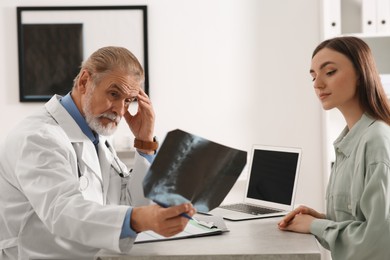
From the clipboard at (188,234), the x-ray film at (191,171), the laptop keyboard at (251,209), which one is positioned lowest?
the laptop keyboard at (251,209)

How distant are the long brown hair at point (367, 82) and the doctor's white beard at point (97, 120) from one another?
2.51 ft

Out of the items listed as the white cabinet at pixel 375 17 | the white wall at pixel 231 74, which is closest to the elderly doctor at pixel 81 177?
the white wall at pixel 231 74

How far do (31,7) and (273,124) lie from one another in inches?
68.7

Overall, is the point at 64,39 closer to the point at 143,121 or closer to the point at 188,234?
the point at 143,121

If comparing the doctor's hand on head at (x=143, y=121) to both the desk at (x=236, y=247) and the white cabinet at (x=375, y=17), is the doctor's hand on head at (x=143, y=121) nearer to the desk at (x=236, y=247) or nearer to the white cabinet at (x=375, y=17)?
the desk at (x=236, y=247)

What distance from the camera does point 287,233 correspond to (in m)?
1.67

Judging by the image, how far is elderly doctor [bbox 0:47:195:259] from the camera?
1368mm

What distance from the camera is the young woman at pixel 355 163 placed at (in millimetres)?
1476

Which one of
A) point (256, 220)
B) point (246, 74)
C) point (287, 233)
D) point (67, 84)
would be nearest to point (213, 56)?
point (246, 74)

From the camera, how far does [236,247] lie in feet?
4.82

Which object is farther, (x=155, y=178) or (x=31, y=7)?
(x=31, y=7)

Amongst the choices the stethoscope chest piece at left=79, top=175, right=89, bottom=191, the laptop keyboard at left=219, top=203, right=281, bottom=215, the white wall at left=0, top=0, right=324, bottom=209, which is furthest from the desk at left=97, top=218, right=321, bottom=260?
the white wall at left=0, top=0, right=324, bottom=209

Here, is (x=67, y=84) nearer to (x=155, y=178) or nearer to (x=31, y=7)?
(x=31, y=7)

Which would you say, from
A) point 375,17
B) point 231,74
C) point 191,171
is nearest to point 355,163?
point 191,171
